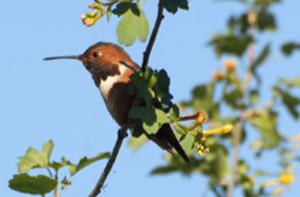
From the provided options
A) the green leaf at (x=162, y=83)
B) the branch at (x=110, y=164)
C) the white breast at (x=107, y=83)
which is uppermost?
the white breast at (x=107, y=83)

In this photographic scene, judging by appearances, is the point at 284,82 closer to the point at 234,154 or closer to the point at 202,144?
the point at 234,154

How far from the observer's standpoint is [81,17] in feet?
11.7

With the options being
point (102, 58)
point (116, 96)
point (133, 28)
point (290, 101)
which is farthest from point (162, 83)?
point (290, 101)

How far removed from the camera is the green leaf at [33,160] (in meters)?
3.54

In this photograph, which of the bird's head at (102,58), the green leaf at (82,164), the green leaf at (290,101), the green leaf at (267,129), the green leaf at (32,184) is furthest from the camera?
the green leaf at (290,101)

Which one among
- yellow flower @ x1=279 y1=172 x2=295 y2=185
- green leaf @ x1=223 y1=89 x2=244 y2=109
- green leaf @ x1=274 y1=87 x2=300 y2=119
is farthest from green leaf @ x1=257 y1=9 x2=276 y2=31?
yellow flower @ x1=279 y1=172 x2=295 y2=185

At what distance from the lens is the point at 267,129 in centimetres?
645

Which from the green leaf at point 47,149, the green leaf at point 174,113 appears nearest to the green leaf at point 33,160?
the green leaf at point 47,149

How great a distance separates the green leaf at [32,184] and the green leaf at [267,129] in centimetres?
324

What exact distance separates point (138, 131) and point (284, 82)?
3219 millimetres

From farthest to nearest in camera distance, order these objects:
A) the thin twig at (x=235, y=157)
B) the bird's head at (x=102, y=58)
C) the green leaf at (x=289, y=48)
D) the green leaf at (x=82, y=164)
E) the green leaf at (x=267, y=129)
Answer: the green leaf at (x=289, y=48) < the green leaf at (x=267, y=129) < the thin twig at (x=235, y=157) < the bird's head at (x=102, y=58) < the green leaf at (x=82, y=164)

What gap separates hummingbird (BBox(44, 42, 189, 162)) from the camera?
4645mm

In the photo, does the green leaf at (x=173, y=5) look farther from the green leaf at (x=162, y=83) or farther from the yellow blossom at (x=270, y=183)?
the yellow blossom at (x=270, y=183)

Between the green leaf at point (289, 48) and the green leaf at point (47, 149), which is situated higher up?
the green leaf at point (289, 48)
